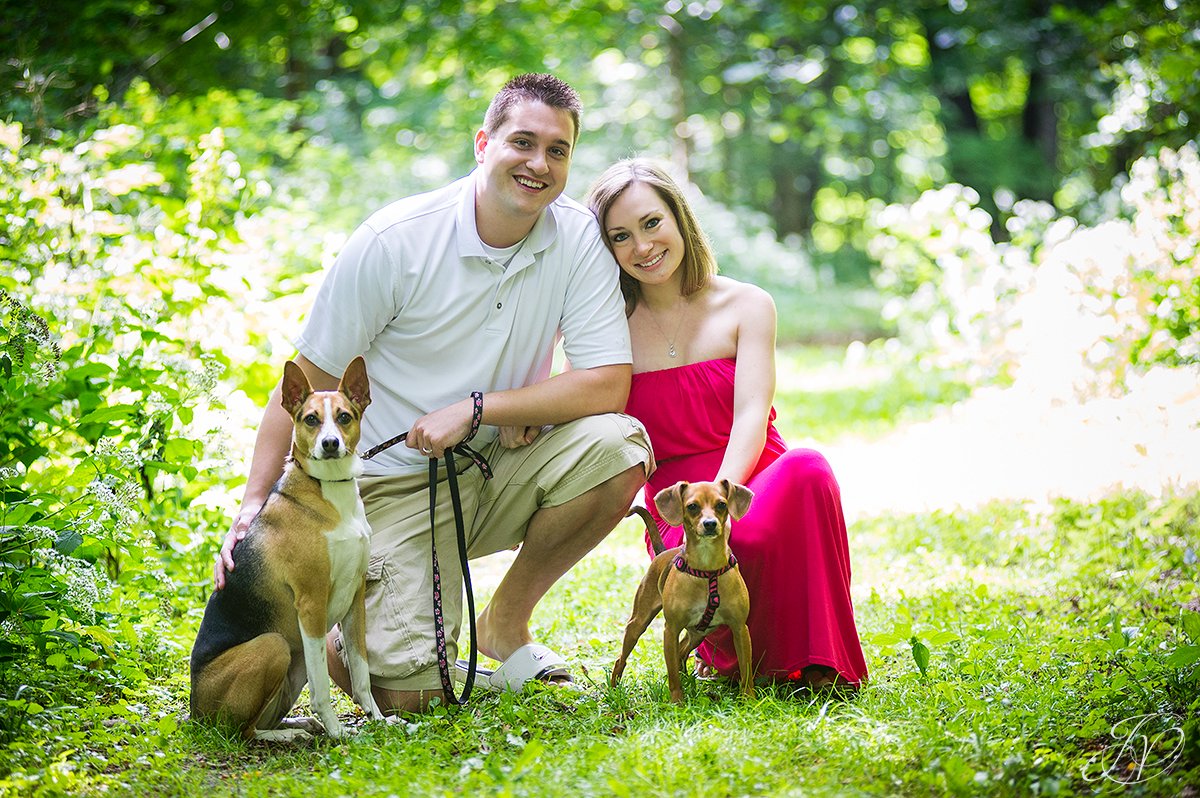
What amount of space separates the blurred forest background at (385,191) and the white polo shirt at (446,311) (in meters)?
0.91

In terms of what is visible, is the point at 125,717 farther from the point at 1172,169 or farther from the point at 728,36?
the point at 728,36

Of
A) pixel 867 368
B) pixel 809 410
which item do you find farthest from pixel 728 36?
pixel 809 410

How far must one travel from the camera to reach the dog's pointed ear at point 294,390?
131 inches

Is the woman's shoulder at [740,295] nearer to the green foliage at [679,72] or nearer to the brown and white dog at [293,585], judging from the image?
the brown and white dog at [293,585]

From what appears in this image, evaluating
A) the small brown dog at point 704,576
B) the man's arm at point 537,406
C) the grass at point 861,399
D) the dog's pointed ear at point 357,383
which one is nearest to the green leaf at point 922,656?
the small brown dog at point 704,576

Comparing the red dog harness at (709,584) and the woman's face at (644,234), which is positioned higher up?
the woman's face at (644,234)

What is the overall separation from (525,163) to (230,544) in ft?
5.41

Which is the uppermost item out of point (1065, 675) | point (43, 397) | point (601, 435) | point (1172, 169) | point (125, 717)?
point (1172, 169)

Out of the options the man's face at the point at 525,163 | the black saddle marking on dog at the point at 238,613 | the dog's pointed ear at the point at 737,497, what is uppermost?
the man's face at the point at 525,163

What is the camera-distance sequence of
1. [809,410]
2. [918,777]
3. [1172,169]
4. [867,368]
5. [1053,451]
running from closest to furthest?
[918,777], [1053,451], [1172,169], [809,410], [867,368]

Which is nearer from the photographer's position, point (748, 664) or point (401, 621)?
point (748, 664)

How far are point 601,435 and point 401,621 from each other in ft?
3.11

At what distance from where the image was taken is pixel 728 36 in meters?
13.3

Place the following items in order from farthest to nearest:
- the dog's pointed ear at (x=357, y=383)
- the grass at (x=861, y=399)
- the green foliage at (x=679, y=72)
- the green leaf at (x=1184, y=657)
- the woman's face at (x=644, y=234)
A: the green foliage at (x=679, y=72)
the grass at (x=861, y=399)
the woman's face at (x=644, y=234)
the dog's pointed ear at (x=357, y=383)
the green leaf at (x=1184, y=657)
